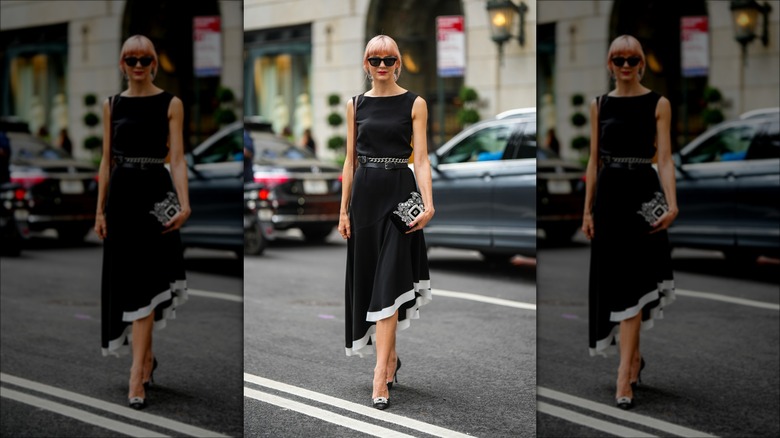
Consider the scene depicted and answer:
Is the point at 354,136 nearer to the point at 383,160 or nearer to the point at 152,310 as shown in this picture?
the point at 383,160

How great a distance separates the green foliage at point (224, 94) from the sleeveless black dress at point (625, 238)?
140 centimetres

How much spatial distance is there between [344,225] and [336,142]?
36 cm

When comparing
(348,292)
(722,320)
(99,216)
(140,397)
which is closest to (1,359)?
(140,397)

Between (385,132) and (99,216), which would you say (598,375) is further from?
(99,216)

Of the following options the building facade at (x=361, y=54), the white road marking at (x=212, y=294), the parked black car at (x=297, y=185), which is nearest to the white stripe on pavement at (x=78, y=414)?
the white road marking at (x=212, y=294)

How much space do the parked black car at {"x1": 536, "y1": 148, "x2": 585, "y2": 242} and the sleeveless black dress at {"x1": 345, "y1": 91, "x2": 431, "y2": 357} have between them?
2.00 feet

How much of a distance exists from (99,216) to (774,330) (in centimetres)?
282

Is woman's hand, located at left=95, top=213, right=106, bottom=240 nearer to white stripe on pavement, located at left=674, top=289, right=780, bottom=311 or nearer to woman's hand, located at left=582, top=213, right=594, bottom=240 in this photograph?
woman's hand, located at left=582, top=213, right=594, bottom=240

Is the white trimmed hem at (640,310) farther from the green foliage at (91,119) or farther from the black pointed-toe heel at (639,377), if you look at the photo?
the green foliage at (91,119)

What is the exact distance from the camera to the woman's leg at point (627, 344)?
3287 millimetres

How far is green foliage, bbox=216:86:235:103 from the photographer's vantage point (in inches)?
128

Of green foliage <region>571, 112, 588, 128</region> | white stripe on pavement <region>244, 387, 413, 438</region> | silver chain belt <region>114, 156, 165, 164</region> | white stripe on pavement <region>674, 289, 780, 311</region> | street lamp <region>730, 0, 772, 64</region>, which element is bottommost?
white stripe on pavement <region>244, 387, 413, 438</region>

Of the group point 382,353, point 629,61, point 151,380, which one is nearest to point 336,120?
point 382,353

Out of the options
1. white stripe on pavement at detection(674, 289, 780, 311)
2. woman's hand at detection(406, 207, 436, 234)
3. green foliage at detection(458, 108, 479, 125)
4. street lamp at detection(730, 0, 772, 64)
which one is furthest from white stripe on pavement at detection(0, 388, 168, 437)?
street lamp at detection(730, 0, 772, 64)
